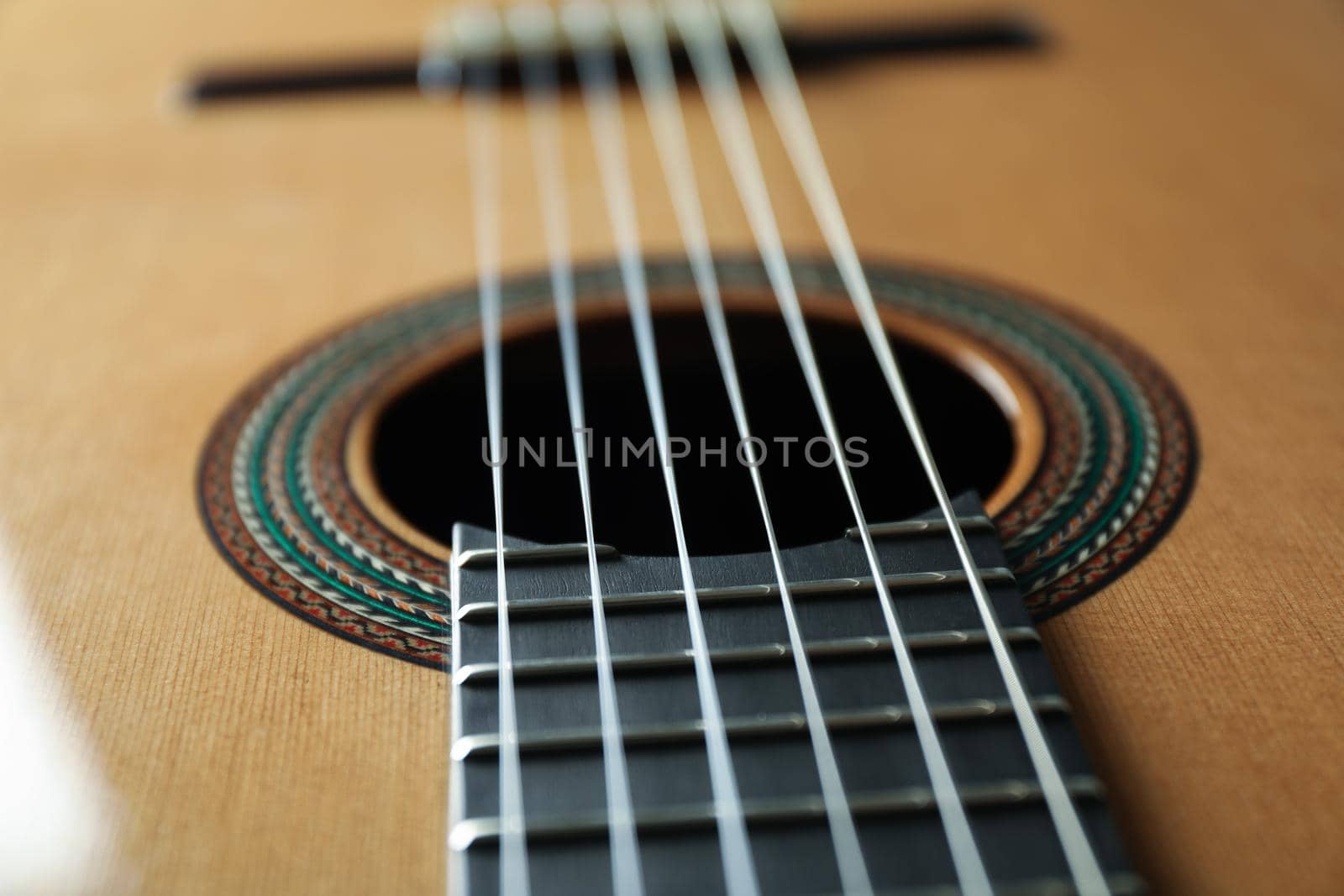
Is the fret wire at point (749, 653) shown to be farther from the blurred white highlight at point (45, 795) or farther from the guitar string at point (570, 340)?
the blurred white highlight at point (45, 795)

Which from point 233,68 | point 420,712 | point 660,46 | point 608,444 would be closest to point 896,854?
point 420,712

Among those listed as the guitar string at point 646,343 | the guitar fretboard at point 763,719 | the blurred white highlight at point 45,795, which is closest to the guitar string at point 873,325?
the guitar fretboard at point 763,719

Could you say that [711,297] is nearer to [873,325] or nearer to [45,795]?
[873,325]

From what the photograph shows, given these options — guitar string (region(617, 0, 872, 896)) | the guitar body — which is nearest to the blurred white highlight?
the guitar body

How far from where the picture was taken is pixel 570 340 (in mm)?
792

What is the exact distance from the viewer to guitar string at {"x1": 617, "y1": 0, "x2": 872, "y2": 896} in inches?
17.9

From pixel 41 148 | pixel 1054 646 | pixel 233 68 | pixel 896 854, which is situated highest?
pixel 233 68

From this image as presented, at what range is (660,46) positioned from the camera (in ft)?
3.69

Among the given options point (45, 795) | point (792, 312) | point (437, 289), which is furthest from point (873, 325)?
point (45, 795)

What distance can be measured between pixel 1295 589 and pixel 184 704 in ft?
1.68

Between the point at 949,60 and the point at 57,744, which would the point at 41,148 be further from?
the point at 949,60

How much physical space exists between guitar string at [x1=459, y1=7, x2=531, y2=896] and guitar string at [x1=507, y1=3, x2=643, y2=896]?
0.03 meters

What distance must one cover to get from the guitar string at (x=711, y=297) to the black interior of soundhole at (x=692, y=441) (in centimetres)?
3

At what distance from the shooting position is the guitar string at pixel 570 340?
45cm
